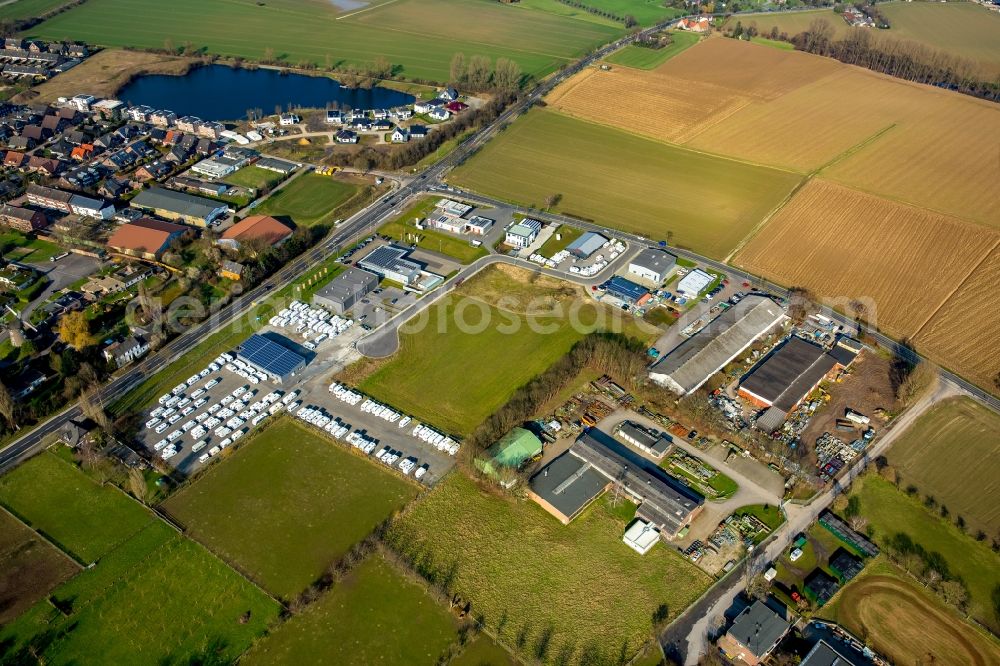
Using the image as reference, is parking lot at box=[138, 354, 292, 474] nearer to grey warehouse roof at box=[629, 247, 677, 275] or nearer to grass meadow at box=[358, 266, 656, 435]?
grass meadow at box=[358, 266, 656, 435]

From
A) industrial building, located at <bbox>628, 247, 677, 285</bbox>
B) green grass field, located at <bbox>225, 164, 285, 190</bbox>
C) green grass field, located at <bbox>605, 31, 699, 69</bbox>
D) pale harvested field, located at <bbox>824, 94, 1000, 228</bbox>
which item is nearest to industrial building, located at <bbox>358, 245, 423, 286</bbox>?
industrial building, located at <bbox>628, 247, 677, 285</bbox>

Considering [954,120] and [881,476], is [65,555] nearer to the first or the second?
[881,476]

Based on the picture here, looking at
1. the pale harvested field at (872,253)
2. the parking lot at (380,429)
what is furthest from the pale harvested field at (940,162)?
the parking lot at (380,429)

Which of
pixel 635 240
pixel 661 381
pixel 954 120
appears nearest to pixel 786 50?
pixel 954 120

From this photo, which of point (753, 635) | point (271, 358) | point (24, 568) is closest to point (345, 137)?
point (271, 358)

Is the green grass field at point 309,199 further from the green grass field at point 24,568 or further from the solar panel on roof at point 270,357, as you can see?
the green grass field at point 24,568

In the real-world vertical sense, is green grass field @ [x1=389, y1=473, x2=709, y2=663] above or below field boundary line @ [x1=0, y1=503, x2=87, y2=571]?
below
